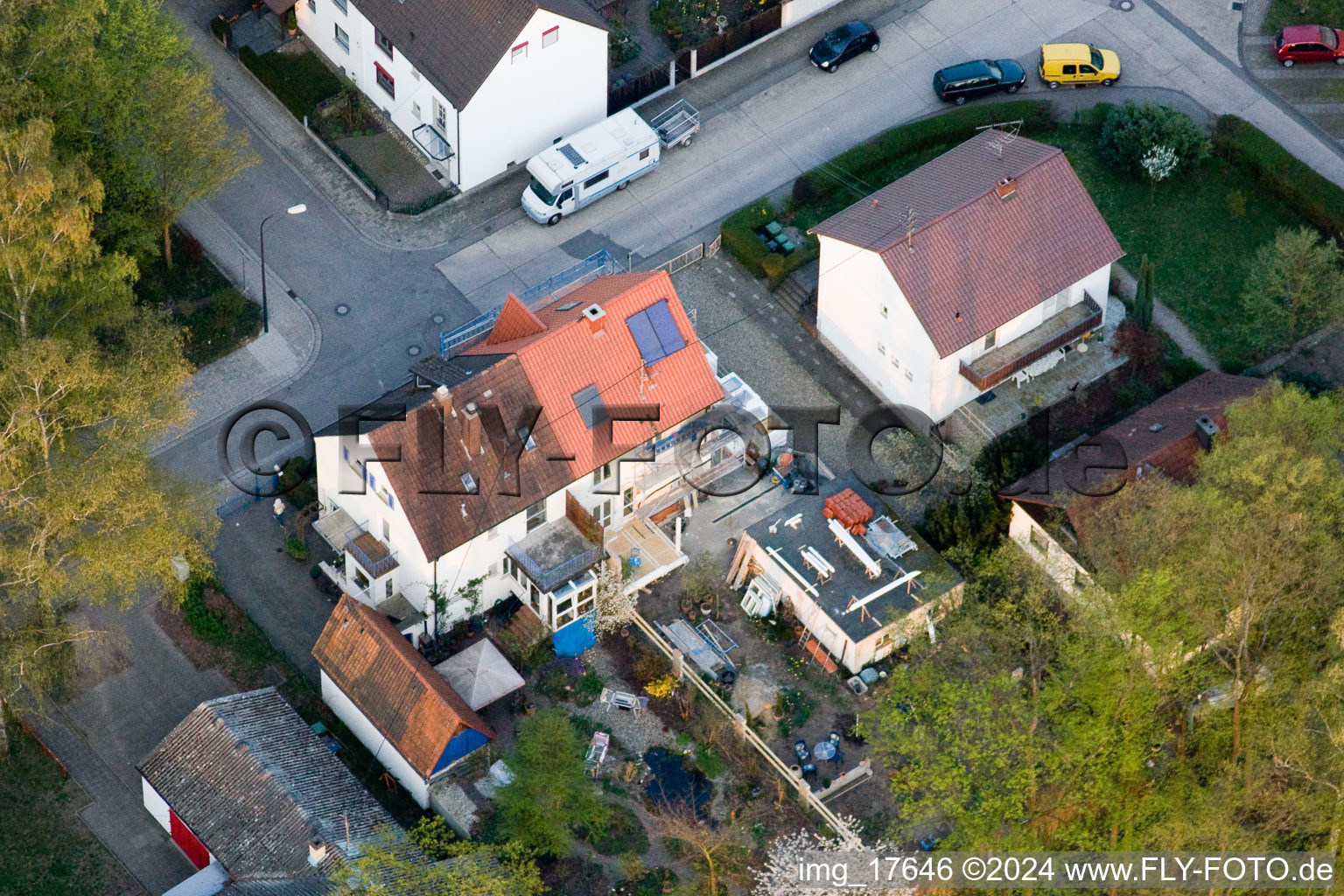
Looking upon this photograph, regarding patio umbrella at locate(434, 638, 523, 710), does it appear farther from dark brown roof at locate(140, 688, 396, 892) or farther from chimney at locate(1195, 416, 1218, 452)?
chimney at locate(1195, 416, 1218, 452)

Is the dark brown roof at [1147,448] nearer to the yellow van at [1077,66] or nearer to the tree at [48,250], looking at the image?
the yellow van at [1077,66]

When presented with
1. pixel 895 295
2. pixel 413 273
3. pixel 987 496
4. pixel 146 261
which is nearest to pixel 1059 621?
pixel 987 496

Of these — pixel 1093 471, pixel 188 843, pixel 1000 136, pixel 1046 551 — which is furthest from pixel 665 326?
pixel 188 843

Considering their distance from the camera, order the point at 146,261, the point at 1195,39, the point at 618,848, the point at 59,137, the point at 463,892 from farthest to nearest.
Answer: the point at 1195,39 → the point at 146,261 → the point at 59,137 → the point at 618,848 → the point at 463,892

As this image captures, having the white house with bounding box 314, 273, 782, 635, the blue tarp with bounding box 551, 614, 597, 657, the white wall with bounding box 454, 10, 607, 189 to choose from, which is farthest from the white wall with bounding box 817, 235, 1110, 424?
the blue tarp with bounding box 551, 614, 597, 657

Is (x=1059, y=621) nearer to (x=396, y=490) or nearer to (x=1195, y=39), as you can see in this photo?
(x=396, y=490)

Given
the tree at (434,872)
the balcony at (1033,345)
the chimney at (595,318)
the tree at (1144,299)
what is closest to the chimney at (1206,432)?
the balcony at (1033,345)
